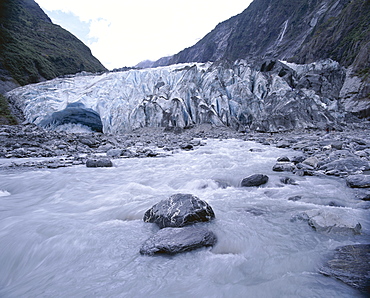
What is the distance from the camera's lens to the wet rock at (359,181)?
327 cm

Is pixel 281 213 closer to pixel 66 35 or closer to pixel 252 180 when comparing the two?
pixel 252 180

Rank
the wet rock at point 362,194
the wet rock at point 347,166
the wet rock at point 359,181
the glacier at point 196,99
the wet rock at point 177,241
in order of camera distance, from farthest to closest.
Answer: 1. the glacier at point 196,99
2. the wet rock at point 347,166
3. the wet rock at point 359,181
4. the wet rock at point 362,194
5. the wet rock at point 177,241

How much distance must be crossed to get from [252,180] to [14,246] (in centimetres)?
345

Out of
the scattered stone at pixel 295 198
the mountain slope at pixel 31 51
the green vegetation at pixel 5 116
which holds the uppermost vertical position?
the mountain slope at pixel 31 51

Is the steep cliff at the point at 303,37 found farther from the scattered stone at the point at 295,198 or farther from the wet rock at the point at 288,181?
the scattered stone at the point at 295,198

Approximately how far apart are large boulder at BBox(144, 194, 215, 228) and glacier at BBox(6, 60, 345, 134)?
1445cm

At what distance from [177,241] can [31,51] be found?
40.3 meters

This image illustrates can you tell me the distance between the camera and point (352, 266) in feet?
4.83

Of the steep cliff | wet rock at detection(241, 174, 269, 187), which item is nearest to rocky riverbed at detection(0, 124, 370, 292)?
wet rock at detection(241, 174, 269, 187)

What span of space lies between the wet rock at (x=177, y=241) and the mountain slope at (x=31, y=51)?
19995 millimetres

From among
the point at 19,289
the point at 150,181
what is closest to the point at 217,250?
the point at 19,289

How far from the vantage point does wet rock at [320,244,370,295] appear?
4.29ft

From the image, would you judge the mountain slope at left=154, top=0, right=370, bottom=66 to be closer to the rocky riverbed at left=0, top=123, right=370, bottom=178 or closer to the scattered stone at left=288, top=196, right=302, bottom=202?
the rocky riverbed at left=0, top=123, right=370, bottom=178

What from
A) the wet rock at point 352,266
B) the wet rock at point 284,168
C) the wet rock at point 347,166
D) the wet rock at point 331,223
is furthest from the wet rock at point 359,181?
the wet rock at point 352,266
